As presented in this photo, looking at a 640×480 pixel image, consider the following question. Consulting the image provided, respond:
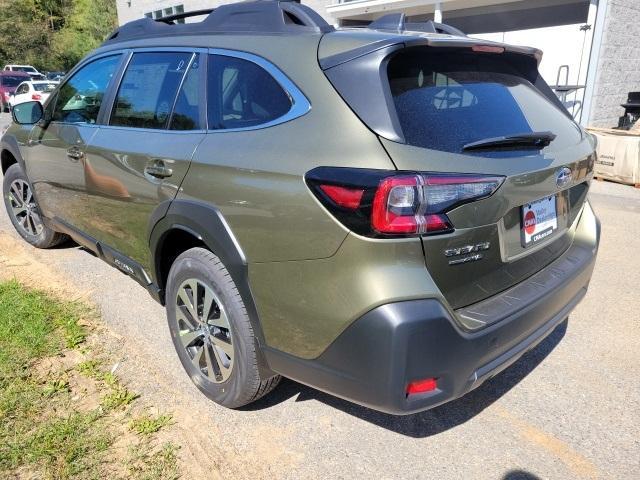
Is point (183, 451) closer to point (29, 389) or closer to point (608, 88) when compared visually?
point (29, 389)

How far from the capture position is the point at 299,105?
216 cm

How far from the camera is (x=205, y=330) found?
268 cm

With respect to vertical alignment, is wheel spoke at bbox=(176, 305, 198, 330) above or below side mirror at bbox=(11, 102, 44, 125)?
below

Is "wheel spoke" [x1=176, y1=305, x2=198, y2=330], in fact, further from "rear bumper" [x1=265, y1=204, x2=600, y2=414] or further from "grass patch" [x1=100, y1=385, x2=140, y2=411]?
"rear bumper" [x1=265, y1=204, x2=600, y2=414]

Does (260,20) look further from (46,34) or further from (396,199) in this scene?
(46,34)

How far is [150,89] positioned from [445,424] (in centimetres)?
244

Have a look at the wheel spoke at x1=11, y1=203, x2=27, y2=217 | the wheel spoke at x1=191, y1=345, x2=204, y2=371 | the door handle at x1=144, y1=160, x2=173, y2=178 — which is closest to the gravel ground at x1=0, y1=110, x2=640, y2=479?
the wheel spoke at x1=191, y1=345, x2=204, y2=371

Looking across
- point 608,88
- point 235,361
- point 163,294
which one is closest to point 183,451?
point 235,361

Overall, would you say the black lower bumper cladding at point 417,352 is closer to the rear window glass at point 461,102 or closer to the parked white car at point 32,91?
the rear window glass at point 461,102

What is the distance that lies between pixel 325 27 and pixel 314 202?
906 millimetres

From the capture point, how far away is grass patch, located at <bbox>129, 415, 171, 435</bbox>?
2492 mm

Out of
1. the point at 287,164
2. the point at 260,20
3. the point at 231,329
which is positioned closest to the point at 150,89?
the point at 260,20

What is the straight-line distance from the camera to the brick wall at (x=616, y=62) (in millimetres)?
10500

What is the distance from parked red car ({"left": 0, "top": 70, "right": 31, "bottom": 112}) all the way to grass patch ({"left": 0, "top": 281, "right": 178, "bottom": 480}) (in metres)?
22.7
